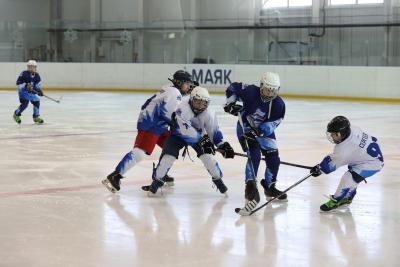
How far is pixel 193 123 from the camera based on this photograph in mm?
5793

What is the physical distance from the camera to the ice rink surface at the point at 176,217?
4.08 m

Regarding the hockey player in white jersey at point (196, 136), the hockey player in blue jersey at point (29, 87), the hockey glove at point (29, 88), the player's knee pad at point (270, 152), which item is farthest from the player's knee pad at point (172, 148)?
the hockey glove at point (29, 88)

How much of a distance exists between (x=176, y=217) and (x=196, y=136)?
2.68 ft

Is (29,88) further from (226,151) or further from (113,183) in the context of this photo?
(226,151)

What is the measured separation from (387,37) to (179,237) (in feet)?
56.1

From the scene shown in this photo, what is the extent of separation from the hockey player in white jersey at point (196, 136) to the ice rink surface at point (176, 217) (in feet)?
0.64

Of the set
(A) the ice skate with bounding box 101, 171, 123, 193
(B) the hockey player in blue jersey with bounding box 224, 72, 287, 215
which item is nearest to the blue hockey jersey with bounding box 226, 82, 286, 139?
(B) the hockey player in blue jersey with bounding box 224, 72, 287, 215

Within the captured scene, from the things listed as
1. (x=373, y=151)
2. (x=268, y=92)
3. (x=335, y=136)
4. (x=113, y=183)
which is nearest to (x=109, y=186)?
(x=113, y=183)

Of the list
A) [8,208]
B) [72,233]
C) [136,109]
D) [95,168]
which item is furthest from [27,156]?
[136,109]

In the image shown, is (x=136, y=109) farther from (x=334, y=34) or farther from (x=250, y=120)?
(x=250, y=120)

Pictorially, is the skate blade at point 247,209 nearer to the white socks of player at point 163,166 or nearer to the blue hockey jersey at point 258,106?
the blue hockey jersey at point 258,106

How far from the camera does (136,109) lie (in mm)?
15570

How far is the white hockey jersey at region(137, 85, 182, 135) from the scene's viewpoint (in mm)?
6000

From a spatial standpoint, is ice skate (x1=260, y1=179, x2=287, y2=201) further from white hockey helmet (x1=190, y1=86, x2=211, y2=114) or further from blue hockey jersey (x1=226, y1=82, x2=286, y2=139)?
white hockey helmet (x1=190, y1=86, x2=211, y2=114)
